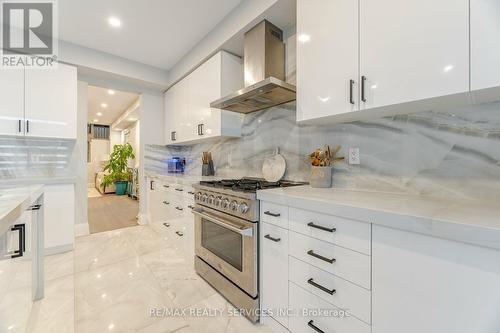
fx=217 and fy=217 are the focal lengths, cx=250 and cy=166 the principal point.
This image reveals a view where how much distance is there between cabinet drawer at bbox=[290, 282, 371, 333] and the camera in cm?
106

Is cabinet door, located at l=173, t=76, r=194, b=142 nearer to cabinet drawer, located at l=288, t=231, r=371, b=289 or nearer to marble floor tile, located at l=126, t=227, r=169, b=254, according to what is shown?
marble floor tile, located at l=126, t=227, r=169, b=254

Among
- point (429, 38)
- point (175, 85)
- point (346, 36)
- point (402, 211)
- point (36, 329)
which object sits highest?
point (175, 85)

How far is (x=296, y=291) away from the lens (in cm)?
131

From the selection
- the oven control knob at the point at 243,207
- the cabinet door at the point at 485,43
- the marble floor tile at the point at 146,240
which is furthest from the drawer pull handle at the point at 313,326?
the marble floor tile at the point at 146,240

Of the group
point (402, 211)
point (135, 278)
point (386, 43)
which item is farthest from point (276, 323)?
point (386, 43)

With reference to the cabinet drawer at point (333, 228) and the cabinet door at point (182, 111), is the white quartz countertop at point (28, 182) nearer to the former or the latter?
the cabinet door at point (182, 111)

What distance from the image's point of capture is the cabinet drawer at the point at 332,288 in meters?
1.01

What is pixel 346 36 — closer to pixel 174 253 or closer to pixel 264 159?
pixel 264 159

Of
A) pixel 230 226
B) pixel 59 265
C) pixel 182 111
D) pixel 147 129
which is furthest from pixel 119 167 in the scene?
pixel 230 226

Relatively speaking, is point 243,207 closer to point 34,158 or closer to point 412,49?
A: point 412,49

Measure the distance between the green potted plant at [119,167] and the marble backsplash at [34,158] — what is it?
3.80 m

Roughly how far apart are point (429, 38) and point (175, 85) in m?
3.30

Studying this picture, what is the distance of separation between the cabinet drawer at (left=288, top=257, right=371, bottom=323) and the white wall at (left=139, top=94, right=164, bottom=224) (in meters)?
3.32

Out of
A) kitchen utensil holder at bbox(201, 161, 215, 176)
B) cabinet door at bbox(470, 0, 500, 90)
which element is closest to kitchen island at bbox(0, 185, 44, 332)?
kitchen utensil holder at bbox(201, 161, 215, 176)
